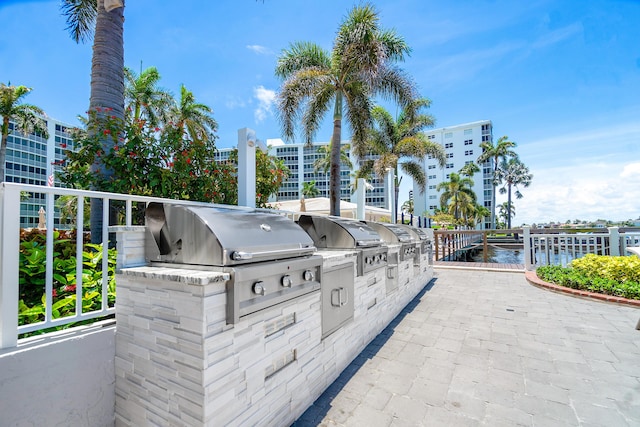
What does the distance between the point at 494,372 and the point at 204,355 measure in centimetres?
271

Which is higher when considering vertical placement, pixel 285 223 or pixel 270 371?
pixel 285 223

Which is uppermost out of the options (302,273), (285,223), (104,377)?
(285,223)

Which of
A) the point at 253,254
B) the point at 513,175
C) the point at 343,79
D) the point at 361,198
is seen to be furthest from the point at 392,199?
the point at 513,175

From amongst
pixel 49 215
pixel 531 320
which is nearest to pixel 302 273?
pixel 49 215

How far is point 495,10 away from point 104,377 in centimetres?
879

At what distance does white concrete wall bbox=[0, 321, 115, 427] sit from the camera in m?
1.39

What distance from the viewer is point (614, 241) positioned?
7055mm

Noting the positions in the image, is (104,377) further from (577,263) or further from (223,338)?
(577,263)

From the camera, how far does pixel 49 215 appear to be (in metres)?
1.57

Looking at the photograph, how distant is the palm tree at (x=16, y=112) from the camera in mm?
17297

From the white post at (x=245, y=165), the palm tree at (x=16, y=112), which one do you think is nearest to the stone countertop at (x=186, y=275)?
the white post at (x=245, y=165)

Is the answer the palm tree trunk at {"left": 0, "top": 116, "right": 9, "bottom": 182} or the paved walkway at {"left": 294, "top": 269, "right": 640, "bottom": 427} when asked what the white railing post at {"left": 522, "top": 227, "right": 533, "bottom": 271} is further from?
the palm tree trunk at {"left": 0, "top": 116, "right": 9, "bottom": 182}

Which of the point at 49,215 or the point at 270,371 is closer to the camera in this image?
the point at 49,215

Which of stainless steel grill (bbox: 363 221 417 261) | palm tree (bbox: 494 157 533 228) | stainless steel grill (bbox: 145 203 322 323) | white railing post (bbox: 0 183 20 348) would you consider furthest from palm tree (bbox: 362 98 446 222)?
palm tree (bbox: 494 157 533 228)
